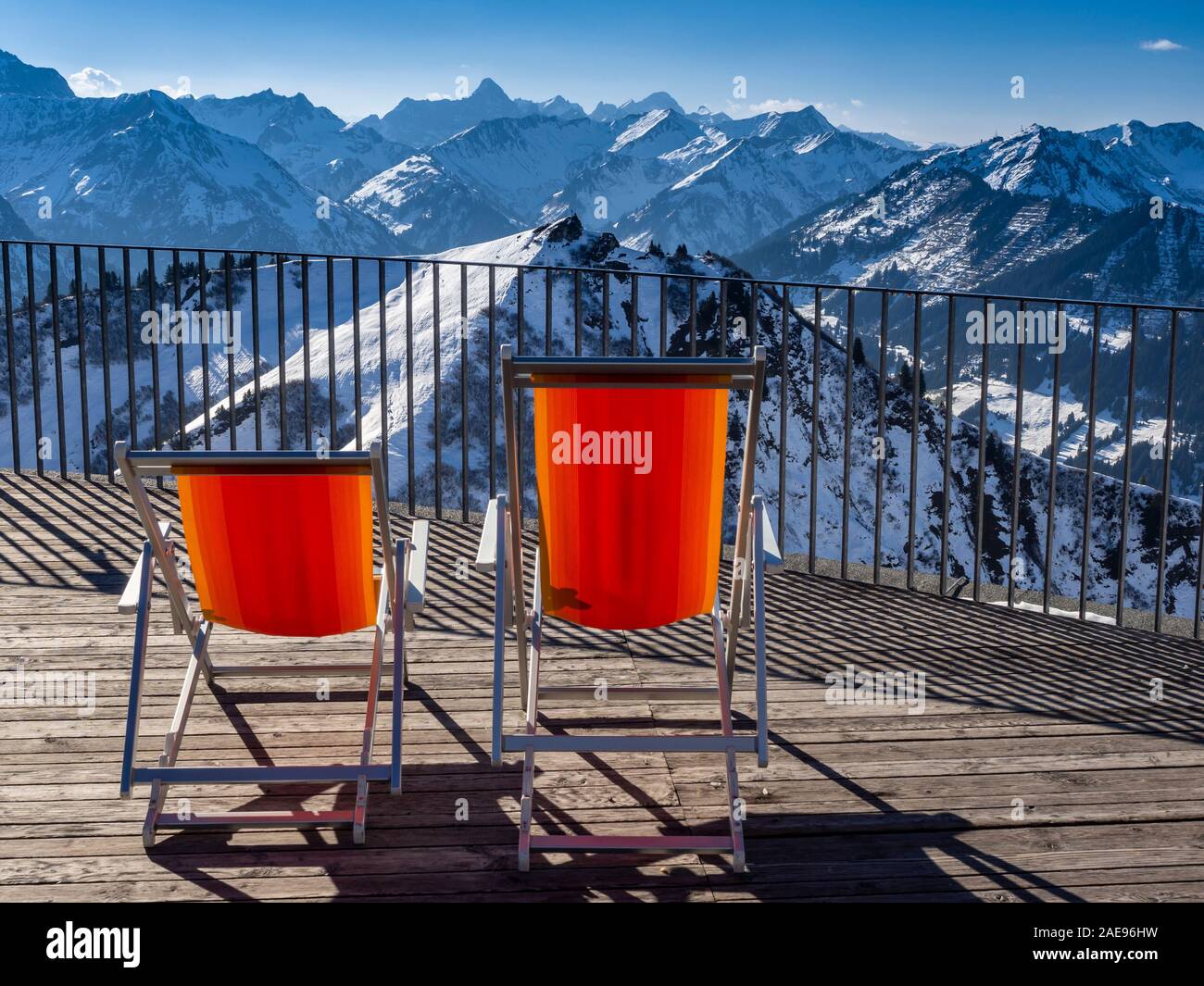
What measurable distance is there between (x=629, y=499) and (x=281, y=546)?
30.0 inches

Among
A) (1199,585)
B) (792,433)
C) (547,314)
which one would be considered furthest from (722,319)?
(792,433)

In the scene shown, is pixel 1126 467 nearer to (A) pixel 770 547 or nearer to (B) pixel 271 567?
(A) pixel 770 547

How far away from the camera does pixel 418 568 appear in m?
2.59

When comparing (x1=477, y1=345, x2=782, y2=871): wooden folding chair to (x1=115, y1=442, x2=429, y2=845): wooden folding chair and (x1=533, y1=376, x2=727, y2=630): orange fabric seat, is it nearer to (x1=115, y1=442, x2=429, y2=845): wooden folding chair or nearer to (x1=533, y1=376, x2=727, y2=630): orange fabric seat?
(x1=533, y1=376, x2=727, y2=630): orange fabric seat

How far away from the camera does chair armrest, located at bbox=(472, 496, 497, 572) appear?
95.7 inches

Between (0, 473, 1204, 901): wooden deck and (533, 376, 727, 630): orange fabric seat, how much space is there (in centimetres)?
48

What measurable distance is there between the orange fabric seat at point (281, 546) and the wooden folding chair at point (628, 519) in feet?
1.02

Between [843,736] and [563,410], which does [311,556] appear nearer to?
[563,410]

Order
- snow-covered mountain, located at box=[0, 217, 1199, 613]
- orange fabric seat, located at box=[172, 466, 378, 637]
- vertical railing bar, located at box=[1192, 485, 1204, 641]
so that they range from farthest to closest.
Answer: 1. snow-covered mountain, located at box=[0, 217, 1199, 613]
2. vertical railing bar, located at box=[1192, 485, 1204, 641]
3. orange fabric seat, located at box=[172, 466, 378, 637]

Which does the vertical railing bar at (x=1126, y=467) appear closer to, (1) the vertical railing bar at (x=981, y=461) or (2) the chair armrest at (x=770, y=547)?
(1) the vertical railing bar at (x=981, y=461)

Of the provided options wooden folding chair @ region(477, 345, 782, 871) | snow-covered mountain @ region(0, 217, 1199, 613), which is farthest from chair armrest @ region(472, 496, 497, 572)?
snow-covered mountain @ region(0, 217, 1199, 613)

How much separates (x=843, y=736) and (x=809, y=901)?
83 centimetres
